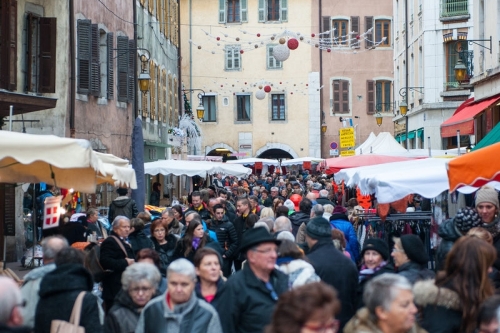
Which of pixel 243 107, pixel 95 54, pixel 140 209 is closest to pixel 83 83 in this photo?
pixel 95 54

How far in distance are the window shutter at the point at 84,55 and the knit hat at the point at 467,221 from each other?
530 inches

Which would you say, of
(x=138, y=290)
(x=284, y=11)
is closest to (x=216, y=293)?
(x=138, y=290)

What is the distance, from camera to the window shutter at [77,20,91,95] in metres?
22.3

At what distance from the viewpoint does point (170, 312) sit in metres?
6.88

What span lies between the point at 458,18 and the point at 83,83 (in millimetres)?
16594

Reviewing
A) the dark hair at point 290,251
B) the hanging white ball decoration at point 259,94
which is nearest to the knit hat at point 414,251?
the dark hair at point 290,251

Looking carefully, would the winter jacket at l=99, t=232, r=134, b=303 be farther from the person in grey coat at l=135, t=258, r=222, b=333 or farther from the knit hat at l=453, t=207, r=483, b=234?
the person in grey coat at l=135, t=258, r=222, b=333

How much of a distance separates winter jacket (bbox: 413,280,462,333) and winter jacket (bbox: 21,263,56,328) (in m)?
2.90

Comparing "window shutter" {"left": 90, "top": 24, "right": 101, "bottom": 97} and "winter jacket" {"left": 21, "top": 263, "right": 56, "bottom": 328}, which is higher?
"window shutter" {"left": 90, "top": 24, "right": 101, "bottom": 97}

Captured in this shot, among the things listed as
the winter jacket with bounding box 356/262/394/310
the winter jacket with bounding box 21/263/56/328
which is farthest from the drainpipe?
the winter jacket with bounding box 21/263/56/328

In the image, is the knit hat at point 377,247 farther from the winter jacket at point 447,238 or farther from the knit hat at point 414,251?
the winter jacket at point 447,238

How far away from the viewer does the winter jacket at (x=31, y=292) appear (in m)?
7.63

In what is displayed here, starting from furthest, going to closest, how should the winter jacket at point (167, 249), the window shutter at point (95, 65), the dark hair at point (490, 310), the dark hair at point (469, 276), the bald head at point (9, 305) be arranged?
1. the window shutter at point (95, 65)
2. the winter jacket at point (167, 249)
3. the dark hair at point (469, 276)
4. the dark hair at point (490, 310)
5. the bald head at point (9, 305)

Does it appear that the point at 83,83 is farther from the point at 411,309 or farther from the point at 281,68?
the point at 281,68
